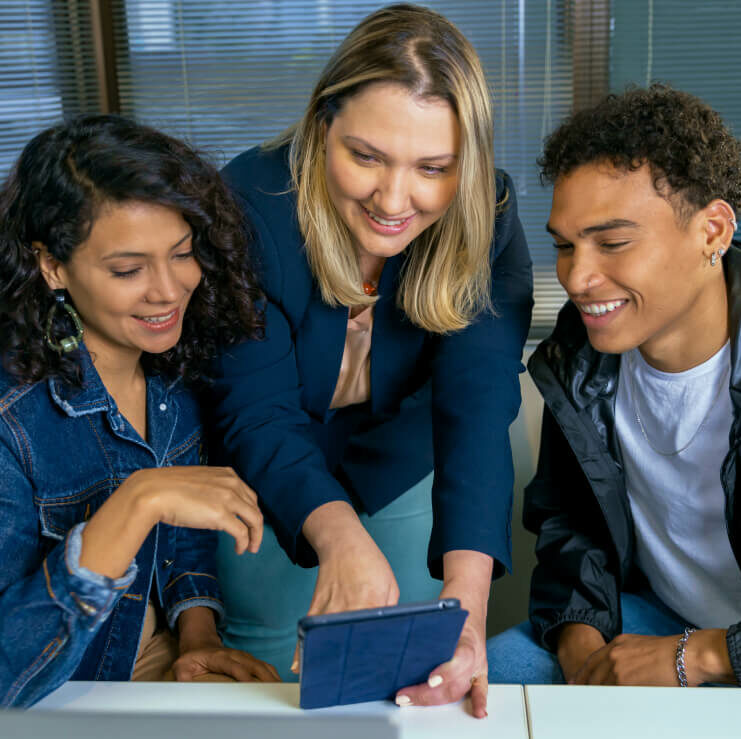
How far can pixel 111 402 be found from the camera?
47.6 inches

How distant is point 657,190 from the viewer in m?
1.20

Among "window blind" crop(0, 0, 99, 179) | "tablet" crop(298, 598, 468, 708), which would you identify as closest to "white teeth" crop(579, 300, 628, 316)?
"tablet" crop(298, 598, 468, 708)

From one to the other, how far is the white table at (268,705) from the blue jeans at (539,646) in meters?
0.46

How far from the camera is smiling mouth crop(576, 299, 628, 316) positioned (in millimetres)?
1260

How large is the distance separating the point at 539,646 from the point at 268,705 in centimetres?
64

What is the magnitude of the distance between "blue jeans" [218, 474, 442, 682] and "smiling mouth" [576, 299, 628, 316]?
0.52m

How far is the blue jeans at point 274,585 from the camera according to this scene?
153 centimetres

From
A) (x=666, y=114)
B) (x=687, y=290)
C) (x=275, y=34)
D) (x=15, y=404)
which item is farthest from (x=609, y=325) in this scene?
(x=275, y=34)

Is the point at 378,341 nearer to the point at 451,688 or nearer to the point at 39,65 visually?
the point at 451,688

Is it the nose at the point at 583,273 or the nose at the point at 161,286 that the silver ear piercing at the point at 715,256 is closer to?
the nose at the point at 583,273

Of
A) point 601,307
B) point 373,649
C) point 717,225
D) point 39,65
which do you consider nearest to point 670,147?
point 717,225

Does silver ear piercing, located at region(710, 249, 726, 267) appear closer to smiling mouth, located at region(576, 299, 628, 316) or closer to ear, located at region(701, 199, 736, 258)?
ear, located at region(701, 199, 736, 258)

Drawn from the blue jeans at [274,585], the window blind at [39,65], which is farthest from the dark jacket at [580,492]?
the window blind at [39,65]

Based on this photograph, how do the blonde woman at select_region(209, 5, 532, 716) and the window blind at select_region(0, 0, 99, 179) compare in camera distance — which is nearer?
the blonde woman at select_region(209, 5, 532, 716)
